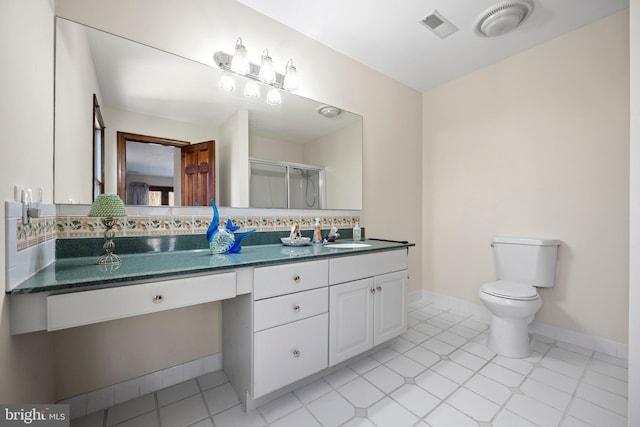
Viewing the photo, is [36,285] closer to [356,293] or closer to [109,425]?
[109,425]

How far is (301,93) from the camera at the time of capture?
1986 millimetres

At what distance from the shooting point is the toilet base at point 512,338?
1775 millimetres

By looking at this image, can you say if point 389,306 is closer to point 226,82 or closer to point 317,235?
point 317,235

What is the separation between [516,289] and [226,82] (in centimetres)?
246

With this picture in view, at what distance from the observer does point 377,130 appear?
97.7 inches

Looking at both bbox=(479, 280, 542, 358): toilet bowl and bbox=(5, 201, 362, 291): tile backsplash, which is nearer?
bbox=(5, 201, 362, 291): tile backsplash

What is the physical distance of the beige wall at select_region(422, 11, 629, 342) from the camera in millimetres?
1785

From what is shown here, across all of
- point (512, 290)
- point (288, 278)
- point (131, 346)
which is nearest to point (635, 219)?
point (512, 290)

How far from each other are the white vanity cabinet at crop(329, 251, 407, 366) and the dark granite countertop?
25 cm

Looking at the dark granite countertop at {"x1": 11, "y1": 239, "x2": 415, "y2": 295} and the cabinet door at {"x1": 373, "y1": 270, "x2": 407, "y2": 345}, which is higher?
the dark granite countertop at {"x1": 11, "y1": 239, "x2": 415, "y2": 295}

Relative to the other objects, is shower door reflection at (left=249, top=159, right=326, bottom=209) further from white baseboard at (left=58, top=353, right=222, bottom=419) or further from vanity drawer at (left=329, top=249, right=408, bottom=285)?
white baseboard at (left=58, top=353, right=222, bottom=419)

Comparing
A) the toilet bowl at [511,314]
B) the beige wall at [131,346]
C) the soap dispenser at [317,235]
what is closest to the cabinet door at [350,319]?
the soap dispenser at [317,235]

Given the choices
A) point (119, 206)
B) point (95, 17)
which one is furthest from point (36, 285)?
point (95, 17)

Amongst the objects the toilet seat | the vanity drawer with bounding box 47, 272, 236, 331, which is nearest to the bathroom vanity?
the vanity drawer with bounding box 47, 272, 236, 331
